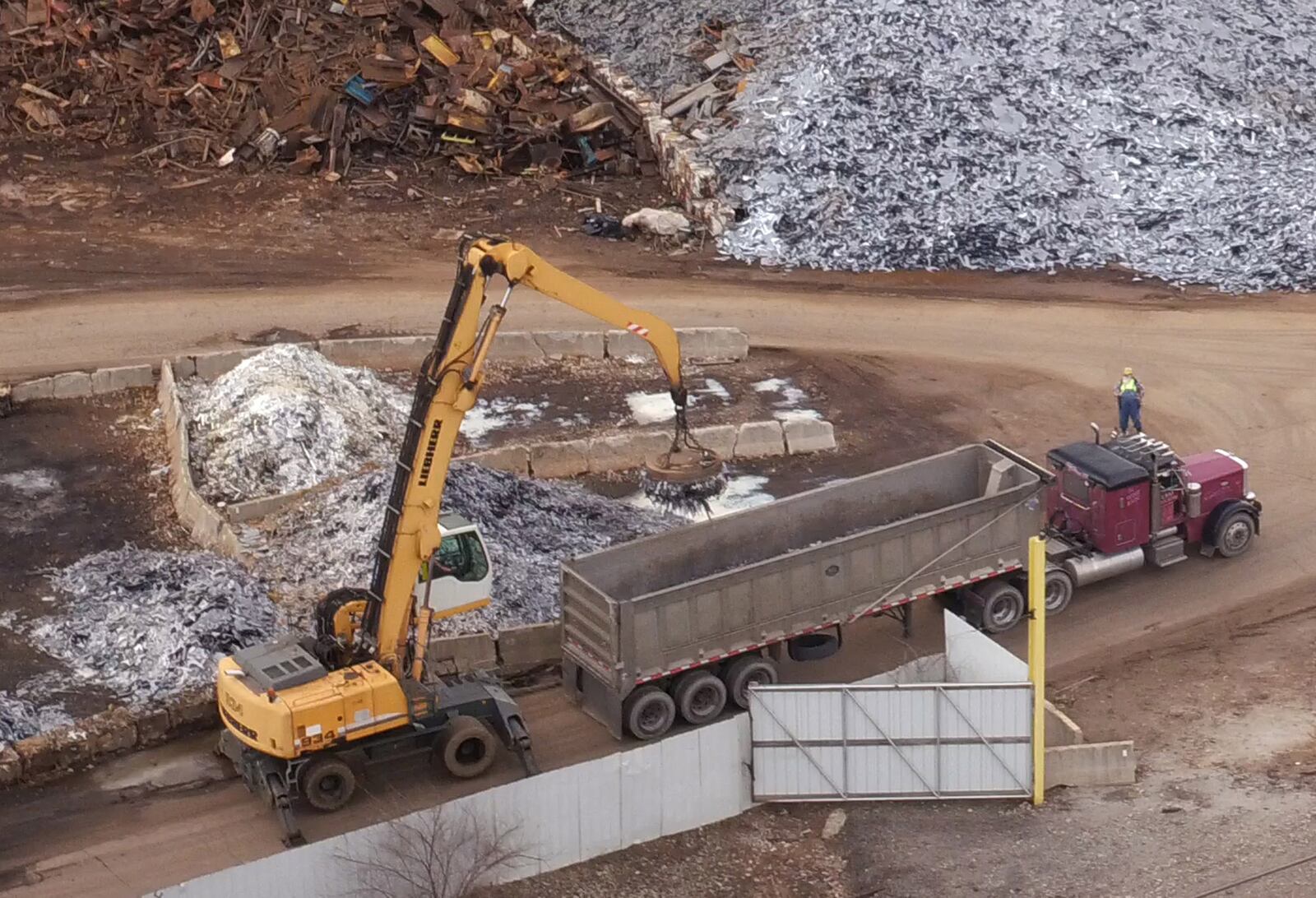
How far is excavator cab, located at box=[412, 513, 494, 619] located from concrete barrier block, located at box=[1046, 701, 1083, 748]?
22.2ft

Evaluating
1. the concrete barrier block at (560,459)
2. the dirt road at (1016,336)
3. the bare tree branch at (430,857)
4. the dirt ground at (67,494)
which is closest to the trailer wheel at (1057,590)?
the dirt road at (1016,336)

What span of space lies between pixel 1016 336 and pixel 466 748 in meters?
17.4

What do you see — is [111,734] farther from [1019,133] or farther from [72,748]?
[1019,133]

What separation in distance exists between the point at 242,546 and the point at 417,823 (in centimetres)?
809

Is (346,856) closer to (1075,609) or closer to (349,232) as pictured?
(1075,609)

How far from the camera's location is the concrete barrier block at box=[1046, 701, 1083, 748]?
763 inches

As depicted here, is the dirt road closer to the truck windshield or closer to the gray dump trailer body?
the truck windshield

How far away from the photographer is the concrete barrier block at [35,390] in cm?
2912

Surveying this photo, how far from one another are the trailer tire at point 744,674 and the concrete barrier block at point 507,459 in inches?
265

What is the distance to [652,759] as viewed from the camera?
17.7 m

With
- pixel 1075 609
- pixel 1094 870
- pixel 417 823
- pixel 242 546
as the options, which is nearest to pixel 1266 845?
pixel 1094 870

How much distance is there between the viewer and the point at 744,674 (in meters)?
20.0

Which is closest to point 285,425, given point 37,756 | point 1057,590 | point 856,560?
point 37,756

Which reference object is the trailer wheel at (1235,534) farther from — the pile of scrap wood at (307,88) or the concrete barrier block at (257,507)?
the pile of scrap wood at (307,88)
